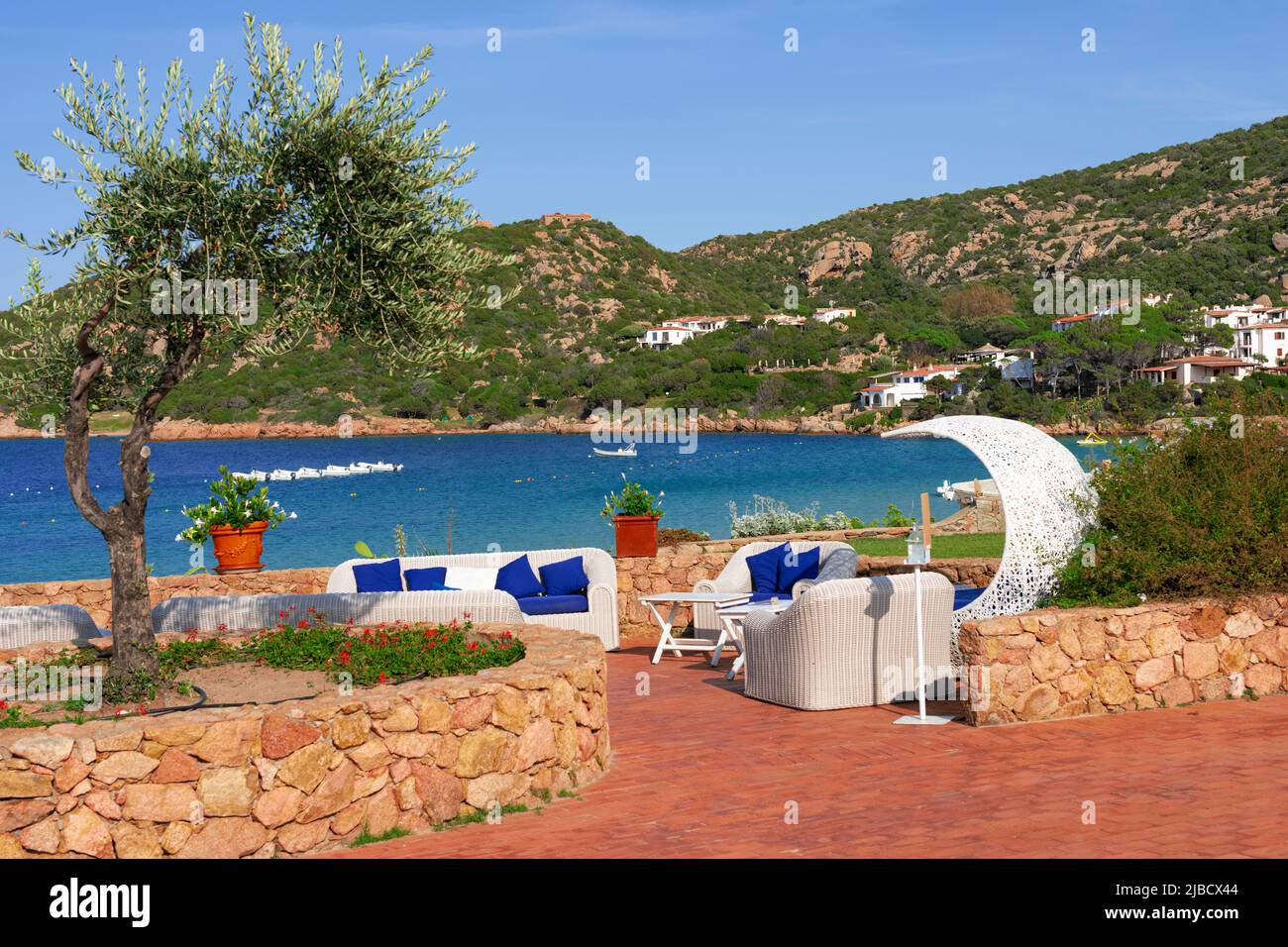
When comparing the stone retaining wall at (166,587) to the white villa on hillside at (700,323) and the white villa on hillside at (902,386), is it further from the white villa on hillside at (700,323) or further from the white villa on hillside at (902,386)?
the white villa on hillside at (700,323)

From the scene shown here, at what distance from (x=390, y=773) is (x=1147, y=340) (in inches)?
2737

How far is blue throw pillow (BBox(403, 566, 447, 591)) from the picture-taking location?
35.3 ft

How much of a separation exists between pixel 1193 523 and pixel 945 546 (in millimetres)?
9214

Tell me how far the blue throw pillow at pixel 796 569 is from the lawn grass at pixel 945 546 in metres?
4.04


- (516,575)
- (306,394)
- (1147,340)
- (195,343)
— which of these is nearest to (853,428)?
(1147,340)

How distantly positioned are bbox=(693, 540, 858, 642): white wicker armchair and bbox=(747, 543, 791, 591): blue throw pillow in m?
0.10

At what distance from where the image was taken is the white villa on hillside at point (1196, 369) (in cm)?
6259

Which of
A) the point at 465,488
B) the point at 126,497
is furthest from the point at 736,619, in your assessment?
the point at 465,488

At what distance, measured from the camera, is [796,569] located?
10758 mm

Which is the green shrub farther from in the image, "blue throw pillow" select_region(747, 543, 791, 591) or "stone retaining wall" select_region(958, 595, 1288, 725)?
"blue throw pillow" select_region(747, 543, 791, 591)

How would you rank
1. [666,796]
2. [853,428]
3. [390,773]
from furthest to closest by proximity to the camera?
[853,428] < [666,796] < [390,773]

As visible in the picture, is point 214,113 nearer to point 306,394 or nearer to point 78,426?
point 78,426

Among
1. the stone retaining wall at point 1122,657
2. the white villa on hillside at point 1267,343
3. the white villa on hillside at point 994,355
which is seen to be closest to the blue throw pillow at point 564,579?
the stone retaining wall at point 1122,657
